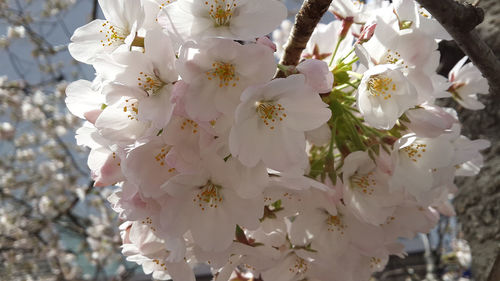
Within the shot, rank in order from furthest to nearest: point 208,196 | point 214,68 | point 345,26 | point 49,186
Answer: point 49,186 → point 345,26 → point 208,196 → point 214,68

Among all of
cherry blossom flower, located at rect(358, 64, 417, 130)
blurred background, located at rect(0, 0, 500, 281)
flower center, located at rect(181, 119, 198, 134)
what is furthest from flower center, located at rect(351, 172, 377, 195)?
blurred background, located at rect(0, 0, 500, 281)

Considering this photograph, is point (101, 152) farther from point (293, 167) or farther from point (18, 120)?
point (18, 120)

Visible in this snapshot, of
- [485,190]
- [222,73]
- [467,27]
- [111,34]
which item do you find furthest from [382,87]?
[485,190]

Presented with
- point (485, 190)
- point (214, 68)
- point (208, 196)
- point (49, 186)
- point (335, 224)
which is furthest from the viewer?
point (49, 186)

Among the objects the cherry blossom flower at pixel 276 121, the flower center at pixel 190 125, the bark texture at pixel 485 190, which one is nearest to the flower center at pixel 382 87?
the cherry blossom flower at pixel 276 121

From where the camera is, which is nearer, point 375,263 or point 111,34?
point 111,34

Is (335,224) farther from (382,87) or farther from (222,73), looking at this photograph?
(222,73)
